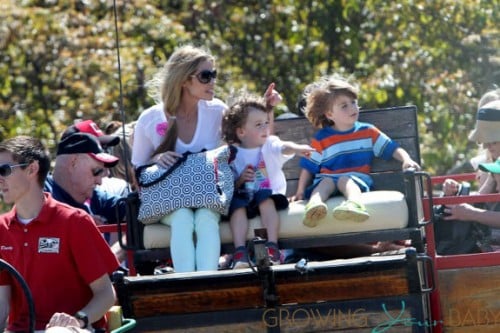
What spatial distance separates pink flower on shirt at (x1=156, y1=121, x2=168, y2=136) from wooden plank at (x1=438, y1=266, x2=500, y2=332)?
1699 millimetres

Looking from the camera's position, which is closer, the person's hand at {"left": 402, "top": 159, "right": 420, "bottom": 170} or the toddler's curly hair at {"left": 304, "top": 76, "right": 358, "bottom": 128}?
the person's hand at {"left": 402, "top": 159, "right": 420, "bottom": 170}

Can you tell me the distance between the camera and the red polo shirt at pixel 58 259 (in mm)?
4855

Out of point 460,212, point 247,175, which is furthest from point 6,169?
point 460,212

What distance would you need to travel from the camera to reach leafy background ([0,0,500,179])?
36.1 feet

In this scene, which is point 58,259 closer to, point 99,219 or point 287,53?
point 99,219

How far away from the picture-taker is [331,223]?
5.43m

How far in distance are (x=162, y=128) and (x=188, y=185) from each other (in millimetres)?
580

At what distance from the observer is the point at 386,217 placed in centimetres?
535

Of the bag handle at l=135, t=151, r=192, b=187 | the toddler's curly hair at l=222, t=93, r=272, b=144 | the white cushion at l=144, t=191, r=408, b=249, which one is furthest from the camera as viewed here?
the toddler's curly hair at l=222, t=93, r=272, b=144

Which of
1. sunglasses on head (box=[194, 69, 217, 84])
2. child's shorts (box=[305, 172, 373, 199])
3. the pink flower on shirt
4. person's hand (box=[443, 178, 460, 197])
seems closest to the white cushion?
child's shorts (box=[305, 172, 373, 199])

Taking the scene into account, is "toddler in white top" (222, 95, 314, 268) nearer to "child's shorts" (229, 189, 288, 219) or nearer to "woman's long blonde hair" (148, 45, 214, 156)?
"child's shorts" (229, 189, 288, 219)

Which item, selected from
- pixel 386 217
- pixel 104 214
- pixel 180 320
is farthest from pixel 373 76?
pixel 180 320

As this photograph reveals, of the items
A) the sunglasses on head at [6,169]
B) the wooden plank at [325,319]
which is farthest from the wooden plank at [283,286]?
the sunglasses on head at [6,169]

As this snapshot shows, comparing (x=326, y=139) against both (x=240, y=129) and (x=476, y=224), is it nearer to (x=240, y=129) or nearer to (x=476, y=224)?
(x=240, y=129)
